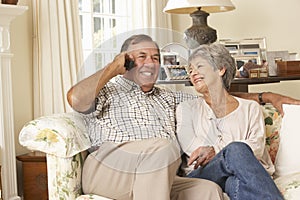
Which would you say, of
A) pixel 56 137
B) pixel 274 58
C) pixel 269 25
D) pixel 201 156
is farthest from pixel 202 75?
pixel 269 25

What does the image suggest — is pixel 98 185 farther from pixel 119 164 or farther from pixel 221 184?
pixel 221 184

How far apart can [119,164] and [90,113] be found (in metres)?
0.26

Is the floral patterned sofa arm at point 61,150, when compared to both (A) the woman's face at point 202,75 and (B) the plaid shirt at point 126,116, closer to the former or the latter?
(B) the plaid shirt at point 126,116

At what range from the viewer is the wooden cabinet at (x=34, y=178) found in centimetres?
287

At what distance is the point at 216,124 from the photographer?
7.65 ft

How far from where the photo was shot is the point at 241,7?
436 centimetres

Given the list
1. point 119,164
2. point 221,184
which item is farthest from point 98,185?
point 221,184

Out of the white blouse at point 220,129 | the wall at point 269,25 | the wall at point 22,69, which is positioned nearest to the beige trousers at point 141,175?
the white blouse at point 220,129

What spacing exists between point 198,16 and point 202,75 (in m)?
1.17

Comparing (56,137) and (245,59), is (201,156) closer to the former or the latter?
(56,137)

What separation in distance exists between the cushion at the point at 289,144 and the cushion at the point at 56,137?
0.87m

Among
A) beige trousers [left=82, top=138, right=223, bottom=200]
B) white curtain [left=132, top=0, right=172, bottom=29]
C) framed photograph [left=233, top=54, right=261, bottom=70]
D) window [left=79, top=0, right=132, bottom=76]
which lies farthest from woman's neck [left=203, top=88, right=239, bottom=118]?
white curtain [left=132, top=0, right=172, bottom=29]

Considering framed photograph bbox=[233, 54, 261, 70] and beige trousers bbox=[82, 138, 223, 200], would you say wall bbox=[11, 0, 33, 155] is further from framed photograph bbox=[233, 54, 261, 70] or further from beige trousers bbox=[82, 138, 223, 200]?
framed photograph bbox=[233, 54, 261, 70]

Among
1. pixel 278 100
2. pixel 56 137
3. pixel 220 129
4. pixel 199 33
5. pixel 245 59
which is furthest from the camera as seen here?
pixel 245 59
